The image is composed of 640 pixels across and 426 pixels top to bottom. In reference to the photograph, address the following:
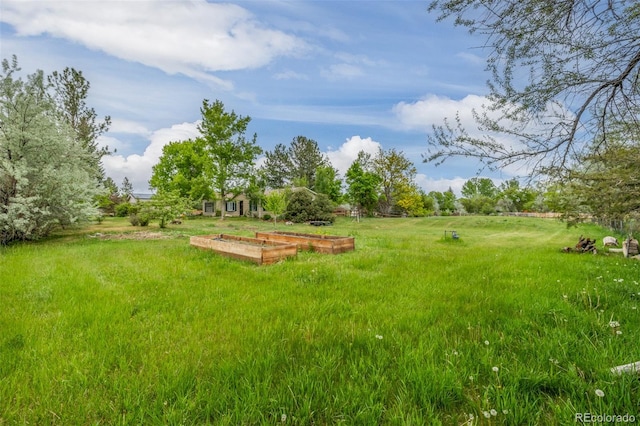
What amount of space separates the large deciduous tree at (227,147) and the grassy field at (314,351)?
25.9 metres

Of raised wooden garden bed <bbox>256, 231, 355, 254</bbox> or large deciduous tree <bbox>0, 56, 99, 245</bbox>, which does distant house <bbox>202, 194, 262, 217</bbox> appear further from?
raised wooden garden bed <bbox>256, 231, 355, 254</bbox>

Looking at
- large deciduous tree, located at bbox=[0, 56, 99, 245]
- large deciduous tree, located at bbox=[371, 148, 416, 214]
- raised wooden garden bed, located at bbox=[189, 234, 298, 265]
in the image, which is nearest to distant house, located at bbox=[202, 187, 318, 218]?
large deciduous tree, located at bbox=[371, 148, 416, 214]

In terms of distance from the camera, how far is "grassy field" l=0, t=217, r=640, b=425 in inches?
68.7

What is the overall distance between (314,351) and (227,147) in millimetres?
29535

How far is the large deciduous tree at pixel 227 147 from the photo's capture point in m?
28.6

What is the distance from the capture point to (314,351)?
2443mm

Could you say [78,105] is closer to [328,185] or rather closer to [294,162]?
[328,185]

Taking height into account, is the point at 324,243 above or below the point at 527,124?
below

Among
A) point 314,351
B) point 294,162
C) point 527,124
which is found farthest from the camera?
point 294,162

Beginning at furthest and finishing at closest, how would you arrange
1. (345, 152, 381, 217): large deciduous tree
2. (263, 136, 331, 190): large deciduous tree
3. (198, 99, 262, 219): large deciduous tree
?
(263, 136, 331, 190): large deciduous tree < (345, 152, 381, 217): large deciduous tree < (198, 99, 262, 219): large deciduous tree

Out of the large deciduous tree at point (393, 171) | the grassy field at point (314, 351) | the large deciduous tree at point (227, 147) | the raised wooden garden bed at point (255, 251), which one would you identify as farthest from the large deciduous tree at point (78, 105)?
the large deciduous tree at point (393, 171)

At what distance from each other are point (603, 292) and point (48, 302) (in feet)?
25.4

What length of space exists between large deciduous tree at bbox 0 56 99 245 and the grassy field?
21.2 ft

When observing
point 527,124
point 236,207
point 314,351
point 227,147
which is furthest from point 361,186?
point 314,351
